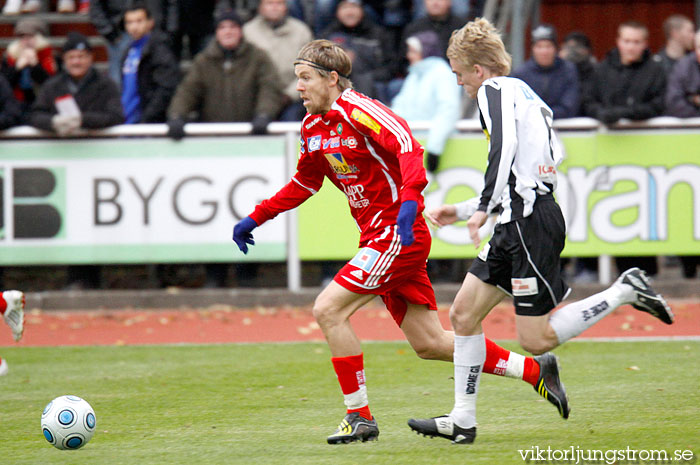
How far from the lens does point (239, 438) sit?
19.9 feet

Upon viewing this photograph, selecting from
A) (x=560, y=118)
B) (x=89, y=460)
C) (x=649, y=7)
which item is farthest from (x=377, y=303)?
(x=649, y=7)

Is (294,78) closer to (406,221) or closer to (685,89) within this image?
(685,89)

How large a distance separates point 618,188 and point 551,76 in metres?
1.36

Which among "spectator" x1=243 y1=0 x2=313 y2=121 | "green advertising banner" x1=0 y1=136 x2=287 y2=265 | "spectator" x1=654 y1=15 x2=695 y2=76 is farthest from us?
"spectator" x1=654 y1=15 x2=695 y2=76

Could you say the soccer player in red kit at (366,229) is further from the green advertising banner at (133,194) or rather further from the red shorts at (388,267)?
the green advertising banner at (133,194)

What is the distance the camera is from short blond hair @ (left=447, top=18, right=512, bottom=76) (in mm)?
5816

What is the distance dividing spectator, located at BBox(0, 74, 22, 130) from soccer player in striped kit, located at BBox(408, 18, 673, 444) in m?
7.77

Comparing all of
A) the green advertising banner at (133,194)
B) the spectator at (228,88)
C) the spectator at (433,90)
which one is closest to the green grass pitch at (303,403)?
the green advertising banner at (133,194)

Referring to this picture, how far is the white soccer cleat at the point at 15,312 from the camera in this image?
27.0ft

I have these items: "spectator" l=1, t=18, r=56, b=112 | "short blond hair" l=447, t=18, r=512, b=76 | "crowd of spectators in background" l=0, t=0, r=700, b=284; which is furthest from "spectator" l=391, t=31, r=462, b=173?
"short blond hair" l=447, t=18, r=512, b=76

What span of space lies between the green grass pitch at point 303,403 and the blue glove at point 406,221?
103 centimetres

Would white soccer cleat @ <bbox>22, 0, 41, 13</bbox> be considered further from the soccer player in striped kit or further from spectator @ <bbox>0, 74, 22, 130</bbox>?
the soccer player in striped kit

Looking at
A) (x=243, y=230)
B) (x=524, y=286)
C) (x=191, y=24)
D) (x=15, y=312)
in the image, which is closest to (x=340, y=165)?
(x=243, y=230)

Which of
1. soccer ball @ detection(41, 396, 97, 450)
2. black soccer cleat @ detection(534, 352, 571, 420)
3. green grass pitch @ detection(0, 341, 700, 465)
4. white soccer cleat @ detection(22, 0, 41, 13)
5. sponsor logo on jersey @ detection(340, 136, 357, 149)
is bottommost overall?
green grass pitch @ detection(0, 341, 700, 465)
